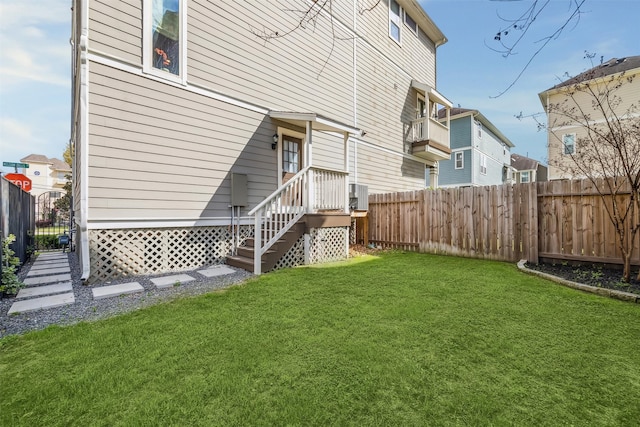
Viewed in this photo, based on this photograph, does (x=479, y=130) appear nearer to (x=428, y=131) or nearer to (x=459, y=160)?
(x=459, y=160)

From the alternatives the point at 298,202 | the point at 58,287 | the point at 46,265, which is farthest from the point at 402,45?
the point at 46,265

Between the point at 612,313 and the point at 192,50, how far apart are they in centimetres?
821

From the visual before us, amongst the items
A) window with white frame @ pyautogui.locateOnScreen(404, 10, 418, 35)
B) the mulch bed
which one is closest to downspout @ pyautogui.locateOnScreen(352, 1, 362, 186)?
window with white frame @ pyautogui.locateOnScreen(404, 10, 418, 35)

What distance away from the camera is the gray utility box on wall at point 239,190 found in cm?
659

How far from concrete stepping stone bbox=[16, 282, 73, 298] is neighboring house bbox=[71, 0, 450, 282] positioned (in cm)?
36

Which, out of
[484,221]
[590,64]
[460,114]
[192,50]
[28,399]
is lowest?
[28,399]

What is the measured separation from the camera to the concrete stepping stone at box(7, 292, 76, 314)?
138 inches

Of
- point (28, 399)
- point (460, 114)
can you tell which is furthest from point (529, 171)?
point (28, 399)

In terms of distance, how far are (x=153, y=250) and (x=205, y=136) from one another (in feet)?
8.66

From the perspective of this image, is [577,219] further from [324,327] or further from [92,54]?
[92,54]

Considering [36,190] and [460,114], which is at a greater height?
[460,114]

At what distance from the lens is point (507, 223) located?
668cm

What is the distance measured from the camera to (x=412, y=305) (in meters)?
3.62

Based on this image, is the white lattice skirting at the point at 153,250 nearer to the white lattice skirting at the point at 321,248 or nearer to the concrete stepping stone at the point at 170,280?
the concrete stepping stone at the point at 170,280
